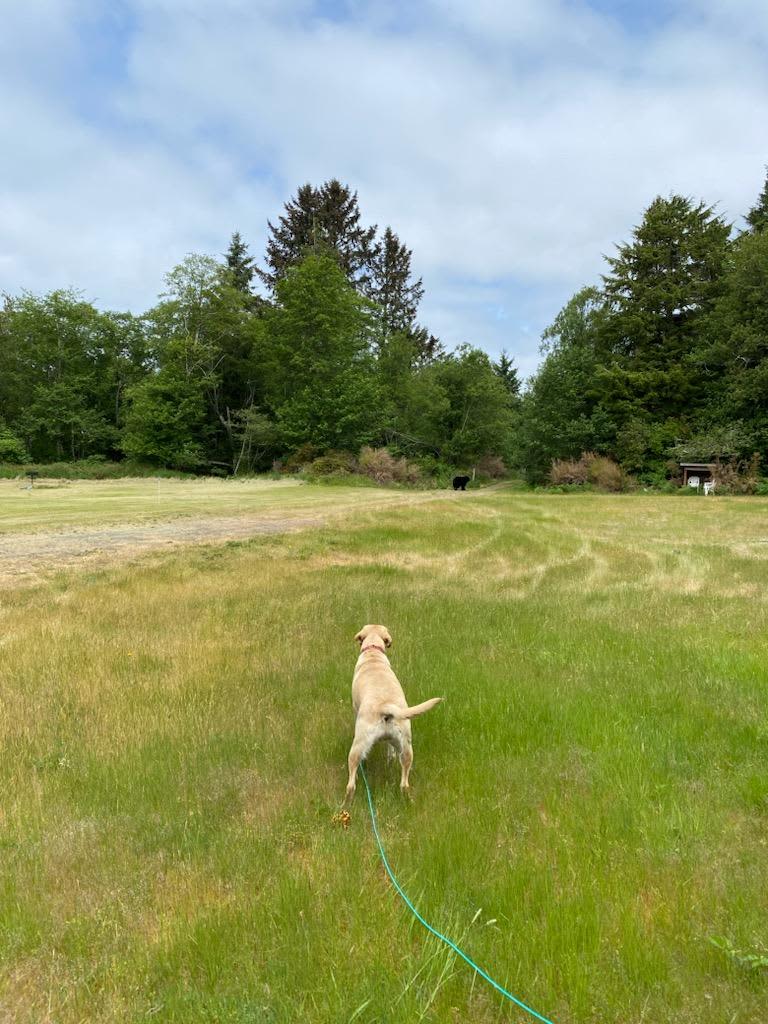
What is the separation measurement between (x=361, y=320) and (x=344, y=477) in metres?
17.1

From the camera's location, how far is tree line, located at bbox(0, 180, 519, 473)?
50.3 meters

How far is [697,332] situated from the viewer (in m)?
45.6

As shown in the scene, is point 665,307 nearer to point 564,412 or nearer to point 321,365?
point 564,412

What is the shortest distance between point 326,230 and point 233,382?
21.9 m

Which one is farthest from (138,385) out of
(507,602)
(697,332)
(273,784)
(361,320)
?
(273,784)

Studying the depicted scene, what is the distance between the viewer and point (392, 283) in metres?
66.6

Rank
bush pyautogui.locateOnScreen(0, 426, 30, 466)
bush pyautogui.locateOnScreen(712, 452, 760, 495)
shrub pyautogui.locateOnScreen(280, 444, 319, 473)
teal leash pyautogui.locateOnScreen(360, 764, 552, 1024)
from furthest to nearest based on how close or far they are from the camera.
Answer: bush pyautogui.locateOnScreen(0, 426, 30, 466)
shrub pyautogui.locateOnScreen(280, 444, 319, 473)
bush pyautogui.locateOnScreen(712, 452, 760, 495)
teal leash pyautogui.locateOnScreen(360, 764, 552, 1024)

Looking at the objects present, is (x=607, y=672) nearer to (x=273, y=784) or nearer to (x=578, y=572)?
(x=273, y=784)

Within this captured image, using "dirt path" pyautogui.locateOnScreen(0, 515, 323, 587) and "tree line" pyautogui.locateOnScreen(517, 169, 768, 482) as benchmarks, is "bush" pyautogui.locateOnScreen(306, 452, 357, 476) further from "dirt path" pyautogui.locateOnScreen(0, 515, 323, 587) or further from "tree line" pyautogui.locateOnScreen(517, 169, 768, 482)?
"dirt path" pyautogui.locateOnScreen(0, 515, 323, 587)

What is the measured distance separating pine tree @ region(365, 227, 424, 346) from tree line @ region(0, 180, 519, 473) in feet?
21.0

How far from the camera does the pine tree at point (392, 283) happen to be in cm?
6625

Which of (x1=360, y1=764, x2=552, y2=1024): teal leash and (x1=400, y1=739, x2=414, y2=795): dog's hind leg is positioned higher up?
(x1=400, y1=739, x2=414, y2=795): dog's hind leg

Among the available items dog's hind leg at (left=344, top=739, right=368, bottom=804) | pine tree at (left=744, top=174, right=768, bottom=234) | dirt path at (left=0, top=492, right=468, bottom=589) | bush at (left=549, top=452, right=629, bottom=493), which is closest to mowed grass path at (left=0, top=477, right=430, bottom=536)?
dirt path at (left=0, top=492, right=468, bottom=589)

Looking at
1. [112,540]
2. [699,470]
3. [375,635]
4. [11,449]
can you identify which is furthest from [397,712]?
[11,449]
